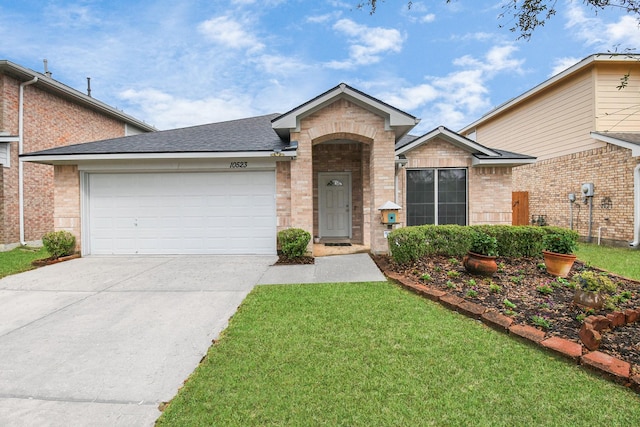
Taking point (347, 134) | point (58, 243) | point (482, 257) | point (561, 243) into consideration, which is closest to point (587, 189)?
point (561, 243)

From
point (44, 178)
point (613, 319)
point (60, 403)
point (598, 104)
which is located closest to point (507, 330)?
point (613, 319)

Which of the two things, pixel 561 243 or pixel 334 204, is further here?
pixel 334 204

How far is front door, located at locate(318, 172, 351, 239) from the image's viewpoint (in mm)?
10523

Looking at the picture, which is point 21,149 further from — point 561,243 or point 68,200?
point 561,243

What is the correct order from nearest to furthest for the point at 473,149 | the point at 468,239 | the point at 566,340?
the point at 566,340, the point at 468,239, the point at 473,149

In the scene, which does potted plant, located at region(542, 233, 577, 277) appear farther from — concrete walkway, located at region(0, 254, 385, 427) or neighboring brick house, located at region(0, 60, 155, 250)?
neighboring brick house, located at region(0, 60, 155, 250)

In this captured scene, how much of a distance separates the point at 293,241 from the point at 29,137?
37.1ft

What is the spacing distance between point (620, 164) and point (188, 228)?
14.3 m

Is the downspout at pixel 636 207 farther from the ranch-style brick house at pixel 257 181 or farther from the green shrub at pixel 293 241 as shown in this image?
the green shrub at pixel 293 241

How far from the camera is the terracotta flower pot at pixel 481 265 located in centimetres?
526

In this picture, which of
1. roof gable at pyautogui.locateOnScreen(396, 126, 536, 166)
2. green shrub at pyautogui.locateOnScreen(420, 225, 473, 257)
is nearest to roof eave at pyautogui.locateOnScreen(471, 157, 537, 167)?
roof gable at pyautogui.locateOnScreen(396, 126, 536, 166)

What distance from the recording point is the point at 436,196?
9.41 m

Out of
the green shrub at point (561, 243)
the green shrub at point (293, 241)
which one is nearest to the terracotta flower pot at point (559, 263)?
the green shrub at point (561, 243)

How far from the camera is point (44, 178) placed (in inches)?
449
